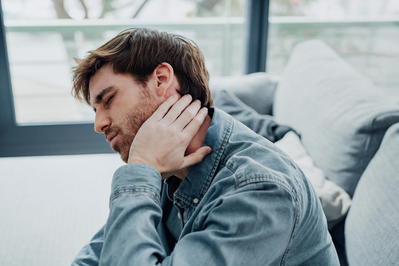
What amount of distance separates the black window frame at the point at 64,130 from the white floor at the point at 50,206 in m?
0.86

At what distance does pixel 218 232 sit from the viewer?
71cm

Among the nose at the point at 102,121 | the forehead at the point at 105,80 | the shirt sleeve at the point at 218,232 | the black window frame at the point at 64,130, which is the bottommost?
the black window frame at the point at 64,130

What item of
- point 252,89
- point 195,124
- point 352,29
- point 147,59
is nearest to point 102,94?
point 147,59

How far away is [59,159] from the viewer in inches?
75.5

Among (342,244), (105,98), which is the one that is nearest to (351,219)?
(342,244)

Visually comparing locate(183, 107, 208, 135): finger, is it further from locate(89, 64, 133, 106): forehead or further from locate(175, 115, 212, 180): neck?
locate(89, 64, 133, 106): forehead

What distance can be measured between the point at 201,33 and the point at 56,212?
1.82 m

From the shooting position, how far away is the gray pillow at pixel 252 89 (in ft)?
6.80

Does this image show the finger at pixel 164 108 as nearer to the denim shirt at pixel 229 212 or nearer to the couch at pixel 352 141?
the denim shirt at pixel 229 212

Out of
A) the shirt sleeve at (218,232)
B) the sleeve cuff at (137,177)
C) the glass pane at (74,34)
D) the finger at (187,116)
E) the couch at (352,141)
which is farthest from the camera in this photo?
the glass pane at (74,34)

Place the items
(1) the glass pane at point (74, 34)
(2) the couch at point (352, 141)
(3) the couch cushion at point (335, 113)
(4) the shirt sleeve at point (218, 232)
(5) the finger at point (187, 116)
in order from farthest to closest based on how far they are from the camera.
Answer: (1) the glass pane at point (74, 34) → (3) the couch cushion at point (335, 113) → (2) the couch at point (352, 141) → (5) the finger at point (187, 116) → (4) the shirt sleeve at point (218, 232)

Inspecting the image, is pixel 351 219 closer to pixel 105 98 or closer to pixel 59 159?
pixel 105 98

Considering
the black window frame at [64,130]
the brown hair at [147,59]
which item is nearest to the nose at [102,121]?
the brown hair at [147,59]

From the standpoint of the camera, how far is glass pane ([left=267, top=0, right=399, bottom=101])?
8.74 feet
